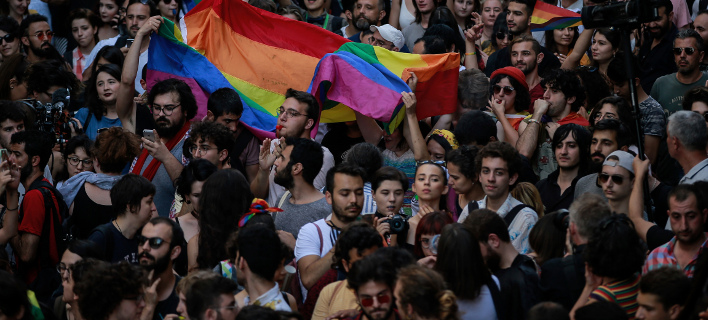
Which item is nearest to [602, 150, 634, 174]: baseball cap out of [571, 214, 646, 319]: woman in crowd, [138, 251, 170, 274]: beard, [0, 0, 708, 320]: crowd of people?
[0, 0, 708, 320]: crowd of people

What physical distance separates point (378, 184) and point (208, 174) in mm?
1207

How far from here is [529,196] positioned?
6828 millimetres

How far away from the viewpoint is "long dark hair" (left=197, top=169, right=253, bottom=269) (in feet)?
19.9

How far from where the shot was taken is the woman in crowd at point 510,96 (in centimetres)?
849

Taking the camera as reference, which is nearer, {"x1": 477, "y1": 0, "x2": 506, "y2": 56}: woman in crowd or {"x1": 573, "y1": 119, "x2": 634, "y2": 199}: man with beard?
{"x1": 573, "y1": 119, "x2": 634, "y2": 199}: man with beard

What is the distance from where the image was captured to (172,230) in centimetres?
590

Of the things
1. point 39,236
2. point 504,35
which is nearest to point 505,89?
point 504,35

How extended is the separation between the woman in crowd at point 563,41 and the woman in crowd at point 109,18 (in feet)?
17.2

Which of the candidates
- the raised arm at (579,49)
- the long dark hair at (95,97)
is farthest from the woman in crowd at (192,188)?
the raised arm at (579,49)

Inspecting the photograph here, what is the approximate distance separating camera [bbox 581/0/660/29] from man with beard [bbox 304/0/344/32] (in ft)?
16.8

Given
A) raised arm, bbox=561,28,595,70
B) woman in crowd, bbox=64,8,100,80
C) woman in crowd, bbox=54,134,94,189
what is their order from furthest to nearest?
woman in crowd, bbox=64,8,100,80, raised arm, bbox=561,28,595,70, woman in crowd, bbox=54,134,94,189

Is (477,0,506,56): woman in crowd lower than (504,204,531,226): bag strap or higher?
higher

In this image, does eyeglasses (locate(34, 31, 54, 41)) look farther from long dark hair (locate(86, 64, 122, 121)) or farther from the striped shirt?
the striped shirt

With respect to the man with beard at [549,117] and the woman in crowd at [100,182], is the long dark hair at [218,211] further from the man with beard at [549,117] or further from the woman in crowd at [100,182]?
the man with beard at [549,117]
